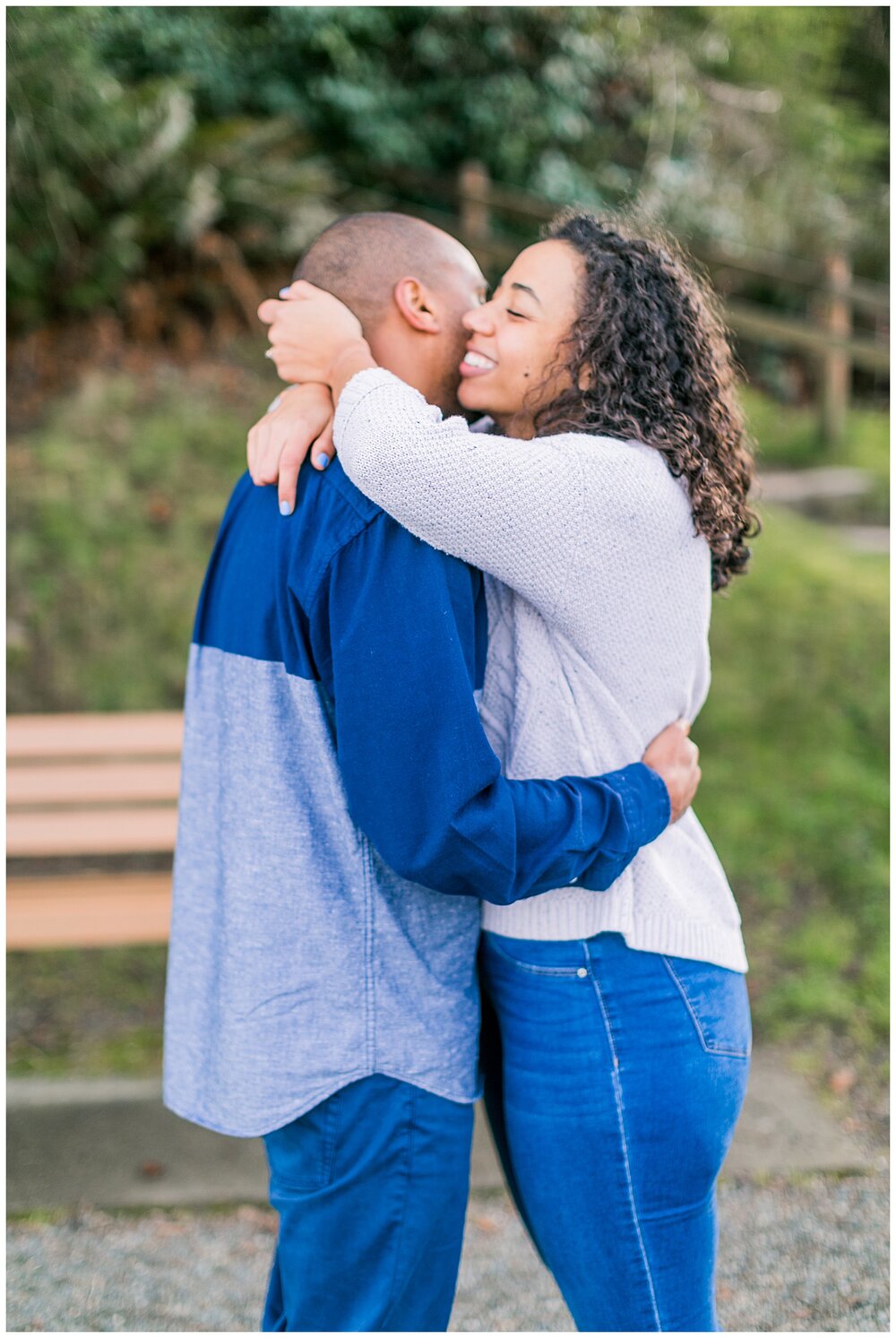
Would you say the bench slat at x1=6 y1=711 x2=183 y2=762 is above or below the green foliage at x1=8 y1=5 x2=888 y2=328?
below

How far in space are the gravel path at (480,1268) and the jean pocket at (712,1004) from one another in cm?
136

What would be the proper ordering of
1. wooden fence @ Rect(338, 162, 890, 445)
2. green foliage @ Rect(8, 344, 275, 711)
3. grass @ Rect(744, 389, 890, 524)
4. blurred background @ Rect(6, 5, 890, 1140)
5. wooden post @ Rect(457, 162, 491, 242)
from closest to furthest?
blurred background @ Rect(6, 5, 890, 1140) < green foliage @ Rect(8, 344, 275, 711) < wooden fence @ Rect(338, 162, 890, 445) < grass @ Rect(744, 389, 890, 524) < wooden post @ Rect(457, 162, 491, 242)

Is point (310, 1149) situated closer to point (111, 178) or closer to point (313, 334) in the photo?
point (313, 334)

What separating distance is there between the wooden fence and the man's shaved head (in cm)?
646

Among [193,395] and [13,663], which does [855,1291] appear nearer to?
[13,663]

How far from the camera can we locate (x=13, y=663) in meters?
5.23

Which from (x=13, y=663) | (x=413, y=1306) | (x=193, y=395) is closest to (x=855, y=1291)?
(x=413, y=1306)

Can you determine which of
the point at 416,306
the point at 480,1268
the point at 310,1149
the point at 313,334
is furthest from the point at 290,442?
the point at 480,1268

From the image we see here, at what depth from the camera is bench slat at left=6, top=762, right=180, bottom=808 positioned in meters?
3.71

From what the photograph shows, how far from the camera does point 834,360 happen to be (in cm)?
802

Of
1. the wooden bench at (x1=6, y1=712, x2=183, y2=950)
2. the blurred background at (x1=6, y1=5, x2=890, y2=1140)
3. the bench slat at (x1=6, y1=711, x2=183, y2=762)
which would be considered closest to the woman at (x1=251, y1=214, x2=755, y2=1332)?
the blurred background at (x1=6, y1=5, x2=890, y2=1140)

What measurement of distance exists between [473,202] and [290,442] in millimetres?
7459

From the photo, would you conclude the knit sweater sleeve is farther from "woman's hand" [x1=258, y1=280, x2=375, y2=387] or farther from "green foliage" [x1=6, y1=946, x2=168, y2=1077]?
"green foliage" [x1=6, y1=946, x2=168, y2=1077]

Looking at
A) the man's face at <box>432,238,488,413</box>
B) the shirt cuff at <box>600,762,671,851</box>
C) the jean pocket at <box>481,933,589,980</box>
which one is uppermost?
the man's face at <box>432,238,488,413</box>
